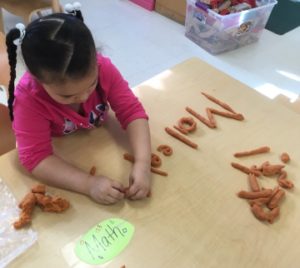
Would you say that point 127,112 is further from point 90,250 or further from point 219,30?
point 219,30

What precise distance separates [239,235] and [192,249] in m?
0.10

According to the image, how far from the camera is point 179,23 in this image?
218 cm

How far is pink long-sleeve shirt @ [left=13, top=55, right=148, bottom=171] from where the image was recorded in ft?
2.17

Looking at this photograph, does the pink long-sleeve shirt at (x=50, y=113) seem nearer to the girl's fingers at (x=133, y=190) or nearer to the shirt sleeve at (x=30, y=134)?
the shirt sleeve at (x=30, y=134)

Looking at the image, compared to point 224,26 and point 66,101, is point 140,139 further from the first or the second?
point 224,26

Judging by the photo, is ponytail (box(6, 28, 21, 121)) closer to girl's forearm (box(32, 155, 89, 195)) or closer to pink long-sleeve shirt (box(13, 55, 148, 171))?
pink long-sleeve shirt (box(13, 55, 148, 171))

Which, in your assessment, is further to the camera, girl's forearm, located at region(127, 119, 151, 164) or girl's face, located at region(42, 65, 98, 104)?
girl's forearm, located at region(127, 119, 151, 164)

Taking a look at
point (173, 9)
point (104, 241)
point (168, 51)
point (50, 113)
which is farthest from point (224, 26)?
point (104, 241)

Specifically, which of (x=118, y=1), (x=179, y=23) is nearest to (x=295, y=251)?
(x=179, y=23)

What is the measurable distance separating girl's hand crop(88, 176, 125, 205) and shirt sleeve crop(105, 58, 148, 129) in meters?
0.18

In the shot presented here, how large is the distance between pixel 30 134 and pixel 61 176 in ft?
0.36

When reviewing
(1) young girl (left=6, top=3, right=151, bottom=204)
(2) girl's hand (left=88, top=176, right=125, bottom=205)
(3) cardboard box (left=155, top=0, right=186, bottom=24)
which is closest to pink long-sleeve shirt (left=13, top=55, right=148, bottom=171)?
(1) young girl (left=6, top=3, right=151, bottom=204)

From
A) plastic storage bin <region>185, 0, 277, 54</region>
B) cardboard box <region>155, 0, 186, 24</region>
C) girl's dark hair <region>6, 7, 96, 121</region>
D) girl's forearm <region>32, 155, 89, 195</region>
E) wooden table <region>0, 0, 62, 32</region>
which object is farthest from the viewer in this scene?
cardboard box <region>155, 0, 186, 24</region>

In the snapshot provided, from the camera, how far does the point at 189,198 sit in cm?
65
